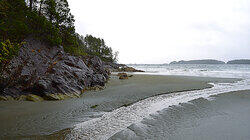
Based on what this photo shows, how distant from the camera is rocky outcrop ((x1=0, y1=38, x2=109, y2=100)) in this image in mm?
7879

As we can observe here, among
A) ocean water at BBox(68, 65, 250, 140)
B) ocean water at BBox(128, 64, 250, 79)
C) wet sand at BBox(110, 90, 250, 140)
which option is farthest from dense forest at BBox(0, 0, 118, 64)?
ocean water at BBox(128, 64, 250, 79)

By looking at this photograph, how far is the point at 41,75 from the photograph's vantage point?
8.90m

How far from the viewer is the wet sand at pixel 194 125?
3.86 metres

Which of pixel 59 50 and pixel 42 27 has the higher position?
pixel 42 27

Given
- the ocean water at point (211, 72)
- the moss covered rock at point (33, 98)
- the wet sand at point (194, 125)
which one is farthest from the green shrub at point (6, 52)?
the ocean water at point (211, 72)

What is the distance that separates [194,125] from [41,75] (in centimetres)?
935

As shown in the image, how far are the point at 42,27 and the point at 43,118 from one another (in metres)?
9.32

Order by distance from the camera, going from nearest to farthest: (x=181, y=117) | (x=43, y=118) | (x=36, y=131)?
(x=36, y=131) → (x=43, y=118) → (x=181, y=117)

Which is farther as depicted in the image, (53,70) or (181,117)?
(53,70)

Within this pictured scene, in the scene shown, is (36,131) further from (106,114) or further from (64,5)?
(64,5)

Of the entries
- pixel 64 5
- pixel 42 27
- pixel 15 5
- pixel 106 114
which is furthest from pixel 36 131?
pixel 64 5

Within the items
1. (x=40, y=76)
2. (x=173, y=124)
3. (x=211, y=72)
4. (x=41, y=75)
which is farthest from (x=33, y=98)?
(x=211, y=72)

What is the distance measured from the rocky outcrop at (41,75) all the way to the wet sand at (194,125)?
19.0 feet

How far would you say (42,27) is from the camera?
11336mm
